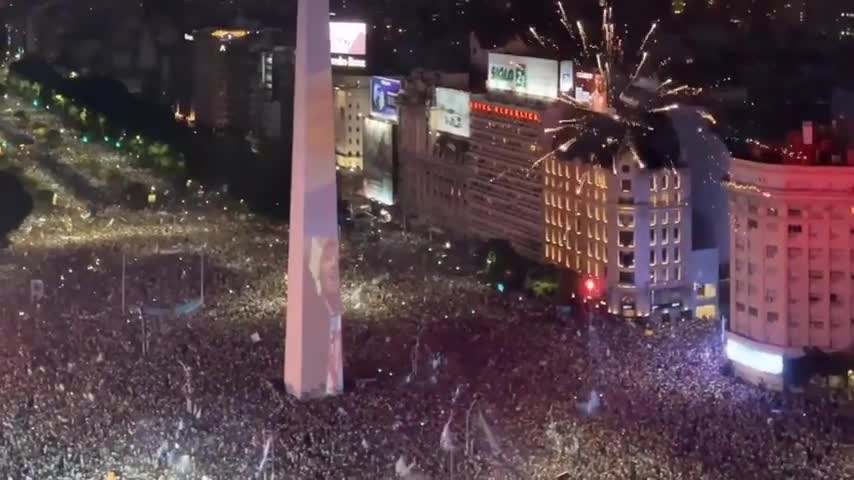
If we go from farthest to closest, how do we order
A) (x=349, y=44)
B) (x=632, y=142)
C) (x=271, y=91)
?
(x=271, y=91), (x=349, y=44), (x=632, y=142)

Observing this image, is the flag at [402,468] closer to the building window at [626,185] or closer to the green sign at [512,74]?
the building window at [626,185]

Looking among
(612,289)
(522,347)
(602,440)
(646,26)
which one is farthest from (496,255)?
(646,26)

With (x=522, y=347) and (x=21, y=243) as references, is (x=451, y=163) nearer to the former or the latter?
(x=21, y=243)

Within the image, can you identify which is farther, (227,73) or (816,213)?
(227,73)

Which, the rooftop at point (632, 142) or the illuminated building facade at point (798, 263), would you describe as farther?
the rooftop at point (632, 142)

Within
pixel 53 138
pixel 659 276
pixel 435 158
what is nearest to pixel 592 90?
pixel 659 276

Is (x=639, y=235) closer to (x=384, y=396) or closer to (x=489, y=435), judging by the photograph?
Answer: (x=384, y=396)

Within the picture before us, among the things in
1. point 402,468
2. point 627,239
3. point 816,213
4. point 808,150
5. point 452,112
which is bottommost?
point 627,239

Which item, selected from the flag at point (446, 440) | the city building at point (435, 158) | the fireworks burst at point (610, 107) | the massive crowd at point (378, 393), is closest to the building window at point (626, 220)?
the fireworks burst at point (610, 107)
